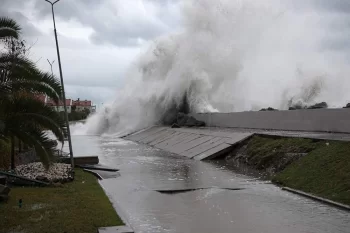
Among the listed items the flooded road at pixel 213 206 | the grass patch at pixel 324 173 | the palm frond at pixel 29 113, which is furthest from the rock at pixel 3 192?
the grass patch at pixel 324 173

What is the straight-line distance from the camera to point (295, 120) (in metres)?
20.0

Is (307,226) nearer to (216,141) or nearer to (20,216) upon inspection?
(20,216)

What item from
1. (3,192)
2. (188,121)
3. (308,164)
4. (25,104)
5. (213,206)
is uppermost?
(25,104)

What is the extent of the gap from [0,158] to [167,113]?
31.6 meters

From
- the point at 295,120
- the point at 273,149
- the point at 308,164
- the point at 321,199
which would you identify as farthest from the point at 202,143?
the point at 321,199

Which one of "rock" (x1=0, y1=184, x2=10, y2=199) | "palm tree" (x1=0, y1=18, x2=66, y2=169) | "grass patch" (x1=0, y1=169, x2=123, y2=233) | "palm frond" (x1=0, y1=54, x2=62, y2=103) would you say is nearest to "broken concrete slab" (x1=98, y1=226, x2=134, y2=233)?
"grass patch" (x1=0, y1=169, x2=123, y2=233)

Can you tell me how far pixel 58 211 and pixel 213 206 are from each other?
3.21m

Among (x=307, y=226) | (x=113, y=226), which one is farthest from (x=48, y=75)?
(x=307, y=226)

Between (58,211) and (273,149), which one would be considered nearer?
(58,211)

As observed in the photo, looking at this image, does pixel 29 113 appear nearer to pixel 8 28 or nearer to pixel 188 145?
pixel 8 28

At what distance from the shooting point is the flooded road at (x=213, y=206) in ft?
22.7

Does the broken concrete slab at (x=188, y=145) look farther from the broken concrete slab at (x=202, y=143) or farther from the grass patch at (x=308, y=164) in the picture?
the grass patch at (x=308, y=164)

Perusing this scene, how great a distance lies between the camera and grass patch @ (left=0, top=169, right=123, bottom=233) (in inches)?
254

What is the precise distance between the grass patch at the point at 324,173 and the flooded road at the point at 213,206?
491 mm
